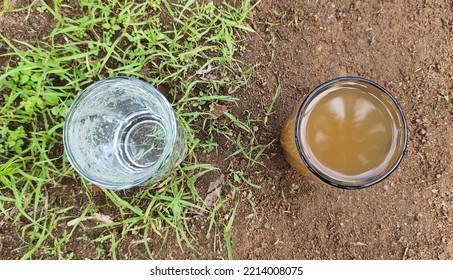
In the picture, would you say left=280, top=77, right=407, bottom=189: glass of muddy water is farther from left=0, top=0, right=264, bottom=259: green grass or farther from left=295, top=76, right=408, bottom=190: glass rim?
left=0, top=0, right=264, bottom=259: green grass

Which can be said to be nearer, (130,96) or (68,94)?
(130,96)

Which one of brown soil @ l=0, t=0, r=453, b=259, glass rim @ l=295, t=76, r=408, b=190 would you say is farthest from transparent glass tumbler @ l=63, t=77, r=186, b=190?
glass rim @ l=295, t=76, r=408, b=190

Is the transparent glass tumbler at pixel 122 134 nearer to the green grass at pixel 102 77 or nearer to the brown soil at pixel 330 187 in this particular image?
the green grass at pixel 102 77

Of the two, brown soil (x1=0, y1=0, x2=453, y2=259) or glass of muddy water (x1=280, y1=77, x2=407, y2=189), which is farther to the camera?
brown soil (x1=0, y1=0, x2=453, y2=259)

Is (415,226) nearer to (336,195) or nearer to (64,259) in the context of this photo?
(336,195)

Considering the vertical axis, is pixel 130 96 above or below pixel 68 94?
above

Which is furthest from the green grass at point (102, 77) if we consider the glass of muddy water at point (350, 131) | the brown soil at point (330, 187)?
the glass of muddy water at point (350, 131)

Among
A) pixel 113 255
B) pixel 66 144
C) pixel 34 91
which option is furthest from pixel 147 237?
pixel 34 91
